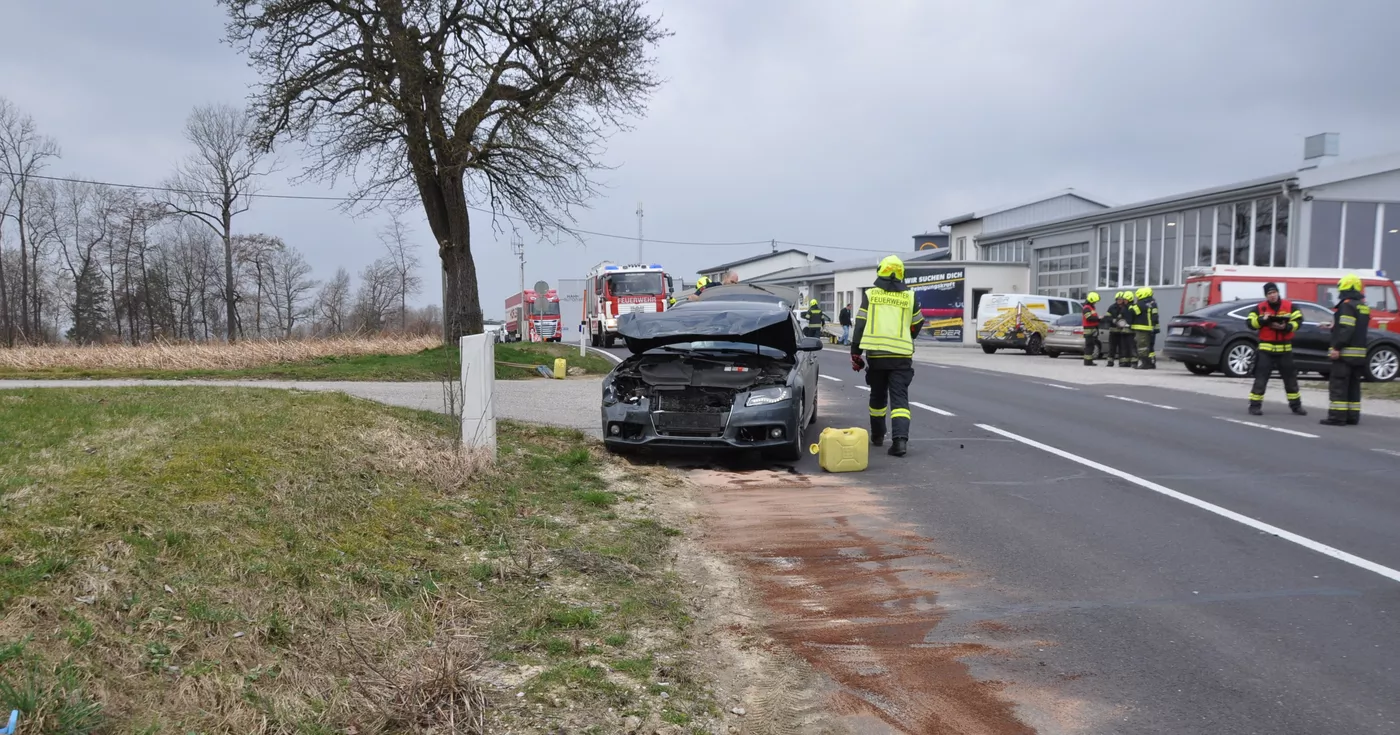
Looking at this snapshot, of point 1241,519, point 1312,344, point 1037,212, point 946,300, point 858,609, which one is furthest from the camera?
point 1037,212

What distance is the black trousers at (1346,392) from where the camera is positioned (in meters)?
12.5

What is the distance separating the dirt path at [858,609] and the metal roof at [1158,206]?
30842 mm

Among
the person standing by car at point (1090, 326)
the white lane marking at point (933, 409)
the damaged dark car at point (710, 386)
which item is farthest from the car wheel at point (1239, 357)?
the damaged dark car at point (710, 386)

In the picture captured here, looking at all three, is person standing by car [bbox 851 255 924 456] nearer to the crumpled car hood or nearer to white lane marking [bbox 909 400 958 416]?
the crumpled car hood

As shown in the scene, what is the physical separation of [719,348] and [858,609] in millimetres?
5042

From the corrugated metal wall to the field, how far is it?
36.9 meters

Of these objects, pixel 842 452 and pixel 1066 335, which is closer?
pixel 842 452

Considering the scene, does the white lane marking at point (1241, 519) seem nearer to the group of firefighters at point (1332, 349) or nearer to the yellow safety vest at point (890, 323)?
the yellow safety vest at point (890, 323)

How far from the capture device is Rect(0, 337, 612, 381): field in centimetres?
1722

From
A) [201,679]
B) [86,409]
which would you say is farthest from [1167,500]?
[86,409]

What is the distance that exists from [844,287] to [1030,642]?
52.8m

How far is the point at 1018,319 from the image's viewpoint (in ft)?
107

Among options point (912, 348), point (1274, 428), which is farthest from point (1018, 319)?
point (912, 348)

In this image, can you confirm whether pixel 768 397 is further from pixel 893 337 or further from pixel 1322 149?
pixel 1322 149
